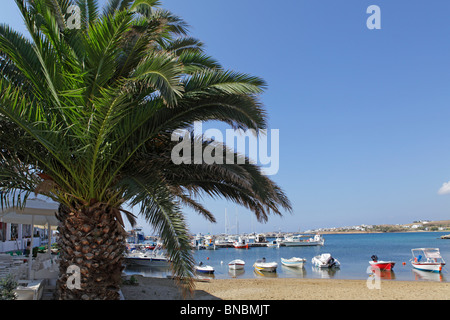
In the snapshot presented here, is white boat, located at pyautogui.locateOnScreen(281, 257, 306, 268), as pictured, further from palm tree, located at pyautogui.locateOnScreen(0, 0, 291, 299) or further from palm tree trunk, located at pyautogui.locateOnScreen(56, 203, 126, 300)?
palm tree trunk, located at pyautogui.locateOnScreen(56, 203, 126, 300)

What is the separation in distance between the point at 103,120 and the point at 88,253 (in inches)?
98.1

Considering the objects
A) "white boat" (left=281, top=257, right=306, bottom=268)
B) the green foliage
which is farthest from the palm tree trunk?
"white boat" (left=281, top=257, right=306, bottom=268)

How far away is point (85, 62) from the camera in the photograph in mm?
5215

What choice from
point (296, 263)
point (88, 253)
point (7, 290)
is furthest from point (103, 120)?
point (296, 263)

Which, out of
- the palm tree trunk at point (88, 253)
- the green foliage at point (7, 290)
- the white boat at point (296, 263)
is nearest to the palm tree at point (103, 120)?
the palm tree trunk at point (88, 253)

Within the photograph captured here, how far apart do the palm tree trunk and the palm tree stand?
18mm

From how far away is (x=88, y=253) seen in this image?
566 cm

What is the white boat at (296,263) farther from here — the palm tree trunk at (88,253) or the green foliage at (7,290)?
the green foliage at (7,290)

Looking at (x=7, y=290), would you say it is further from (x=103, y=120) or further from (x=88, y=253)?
(x=103, y=120)

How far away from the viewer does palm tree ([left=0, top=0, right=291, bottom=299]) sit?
4777mm
